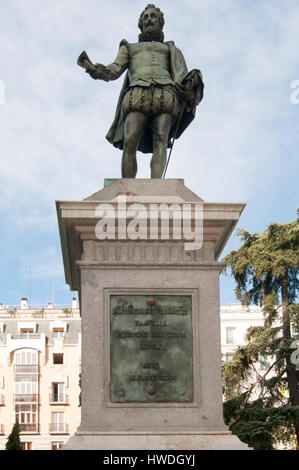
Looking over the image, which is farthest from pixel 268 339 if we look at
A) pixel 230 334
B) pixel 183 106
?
pixel 230 334

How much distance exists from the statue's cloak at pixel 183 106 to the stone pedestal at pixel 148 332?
1421 millimetres

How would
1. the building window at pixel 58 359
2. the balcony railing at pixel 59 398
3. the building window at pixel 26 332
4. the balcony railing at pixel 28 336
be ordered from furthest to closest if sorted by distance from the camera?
the building window at pixel 26 332, the balcony railing at pixel 28 336, the building window at pixel 58 359, the balcony railing at pixel 59 398

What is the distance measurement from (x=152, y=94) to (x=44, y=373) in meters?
52.2

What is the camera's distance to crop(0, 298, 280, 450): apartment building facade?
2226 inches

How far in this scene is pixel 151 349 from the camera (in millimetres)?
7145

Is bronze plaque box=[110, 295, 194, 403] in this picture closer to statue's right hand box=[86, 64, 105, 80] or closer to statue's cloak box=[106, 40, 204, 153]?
statue's cloak box=[106, 40, 204, 153]

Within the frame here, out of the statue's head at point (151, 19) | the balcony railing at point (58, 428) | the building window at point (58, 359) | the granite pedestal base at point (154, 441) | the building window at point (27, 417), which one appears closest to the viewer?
the granite pedestal base at point (154, 441)

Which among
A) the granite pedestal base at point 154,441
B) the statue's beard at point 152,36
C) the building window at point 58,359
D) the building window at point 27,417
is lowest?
the building window at point 27,417

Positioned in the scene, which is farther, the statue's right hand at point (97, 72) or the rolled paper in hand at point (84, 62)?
the statue's right hand at point (97, 72)

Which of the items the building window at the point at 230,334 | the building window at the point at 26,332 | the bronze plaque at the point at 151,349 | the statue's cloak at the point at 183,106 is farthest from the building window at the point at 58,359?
the bronze plaque at the point at 151,349

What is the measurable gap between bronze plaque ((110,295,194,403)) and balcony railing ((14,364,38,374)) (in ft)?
172

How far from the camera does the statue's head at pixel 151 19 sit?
888cm

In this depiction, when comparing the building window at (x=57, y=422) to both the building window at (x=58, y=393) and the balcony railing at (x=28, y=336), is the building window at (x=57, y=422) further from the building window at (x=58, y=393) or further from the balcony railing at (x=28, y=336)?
the balcony railing at (x=28, y=336)
